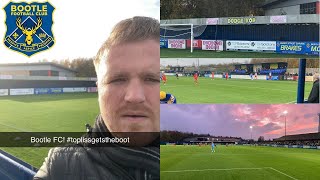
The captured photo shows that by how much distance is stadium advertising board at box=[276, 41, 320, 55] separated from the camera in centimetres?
350

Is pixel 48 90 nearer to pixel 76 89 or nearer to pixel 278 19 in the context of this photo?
pixel 76 89

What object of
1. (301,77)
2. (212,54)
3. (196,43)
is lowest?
(301,77)

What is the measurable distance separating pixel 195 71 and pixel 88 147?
1328 millimetres

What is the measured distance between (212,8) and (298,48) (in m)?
0.91

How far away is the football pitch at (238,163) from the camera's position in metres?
3.57

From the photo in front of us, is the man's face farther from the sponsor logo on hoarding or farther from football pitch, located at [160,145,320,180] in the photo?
the sponsor logo on hoarding

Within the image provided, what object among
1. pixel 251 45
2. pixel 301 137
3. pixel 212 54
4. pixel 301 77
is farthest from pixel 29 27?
pixel 301 137

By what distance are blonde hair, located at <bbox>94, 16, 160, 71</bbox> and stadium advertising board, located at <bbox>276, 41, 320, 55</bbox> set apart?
150 centimetres

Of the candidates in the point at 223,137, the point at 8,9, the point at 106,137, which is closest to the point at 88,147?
the point at 106,137

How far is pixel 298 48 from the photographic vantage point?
11.6ft

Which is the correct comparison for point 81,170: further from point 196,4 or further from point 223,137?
point 196,4

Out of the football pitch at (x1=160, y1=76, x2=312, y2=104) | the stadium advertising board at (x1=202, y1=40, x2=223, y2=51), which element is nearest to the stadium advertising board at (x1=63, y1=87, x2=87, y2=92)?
the football pitch at (x1=160, y1=76, x2=312, y2=104)

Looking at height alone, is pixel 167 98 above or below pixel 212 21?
below

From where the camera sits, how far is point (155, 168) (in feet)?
9.55
